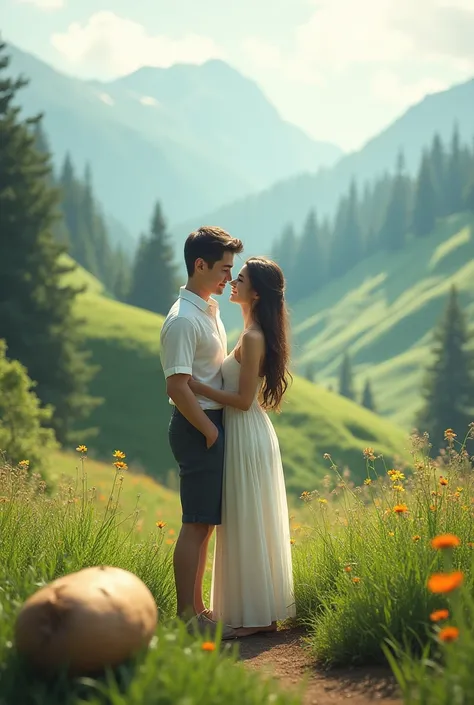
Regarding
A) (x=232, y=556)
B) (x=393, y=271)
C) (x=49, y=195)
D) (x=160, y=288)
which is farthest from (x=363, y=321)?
(x=232, y=556)

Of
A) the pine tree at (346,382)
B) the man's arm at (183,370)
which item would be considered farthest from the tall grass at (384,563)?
the pine tree at (346,382)

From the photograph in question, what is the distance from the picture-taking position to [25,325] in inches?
1302

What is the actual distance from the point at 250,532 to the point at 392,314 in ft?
431

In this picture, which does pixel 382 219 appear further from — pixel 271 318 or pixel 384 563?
pixel 384 563

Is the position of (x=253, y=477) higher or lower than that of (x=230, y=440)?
lower

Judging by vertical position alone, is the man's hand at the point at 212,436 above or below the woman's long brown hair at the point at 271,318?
below

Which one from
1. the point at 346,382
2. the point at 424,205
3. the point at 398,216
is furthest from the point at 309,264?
the point at 346,382

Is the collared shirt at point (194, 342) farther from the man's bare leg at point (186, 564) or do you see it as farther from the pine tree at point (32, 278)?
the pine tree at point (32, 278)

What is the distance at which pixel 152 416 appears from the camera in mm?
51969

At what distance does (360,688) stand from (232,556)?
2234mm

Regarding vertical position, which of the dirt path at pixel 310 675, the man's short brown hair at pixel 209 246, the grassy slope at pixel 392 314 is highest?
the grassy slope at pixel 392 314

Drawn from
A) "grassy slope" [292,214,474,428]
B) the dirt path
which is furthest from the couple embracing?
"grassy slope" [292,214,474,428]

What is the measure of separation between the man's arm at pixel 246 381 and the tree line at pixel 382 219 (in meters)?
137

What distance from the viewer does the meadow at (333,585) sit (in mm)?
3604
